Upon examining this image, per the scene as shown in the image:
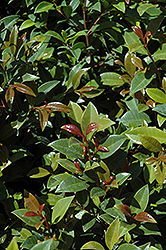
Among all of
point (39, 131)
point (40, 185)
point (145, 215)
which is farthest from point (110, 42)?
point (145, 215)

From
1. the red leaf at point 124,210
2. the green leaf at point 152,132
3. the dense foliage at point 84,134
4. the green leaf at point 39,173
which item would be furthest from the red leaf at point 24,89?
the red leaf at point 124,210

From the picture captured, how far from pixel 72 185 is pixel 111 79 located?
30.3 inches

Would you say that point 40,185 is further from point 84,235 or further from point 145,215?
point 145,215

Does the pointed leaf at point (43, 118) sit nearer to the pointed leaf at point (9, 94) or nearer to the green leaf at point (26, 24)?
the pointed leaf at point (9, 94)

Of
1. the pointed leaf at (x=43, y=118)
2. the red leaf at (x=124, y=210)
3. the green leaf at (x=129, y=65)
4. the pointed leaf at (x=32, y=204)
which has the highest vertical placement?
the pointed leaf at (x=43, y=118)

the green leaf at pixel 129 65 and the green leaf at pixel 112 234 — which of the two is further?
the green leaf at pixel 129 65

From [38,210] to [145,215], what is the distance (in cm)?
46

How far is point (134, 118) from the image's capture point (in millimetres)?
1600

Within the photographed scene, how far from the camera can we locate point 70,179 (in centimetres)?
128

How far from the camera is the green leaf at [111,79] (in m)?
1.74

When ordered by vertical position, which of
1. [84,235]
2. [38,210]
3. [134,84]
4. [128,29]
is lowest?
[84,235]

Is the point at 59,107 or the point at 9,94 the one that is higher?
the point at 9,94

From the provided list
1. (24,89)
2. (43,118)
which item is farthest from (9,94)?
(43,118)

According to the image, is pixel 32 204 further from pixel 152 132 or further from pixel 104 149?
pixel 152 132
